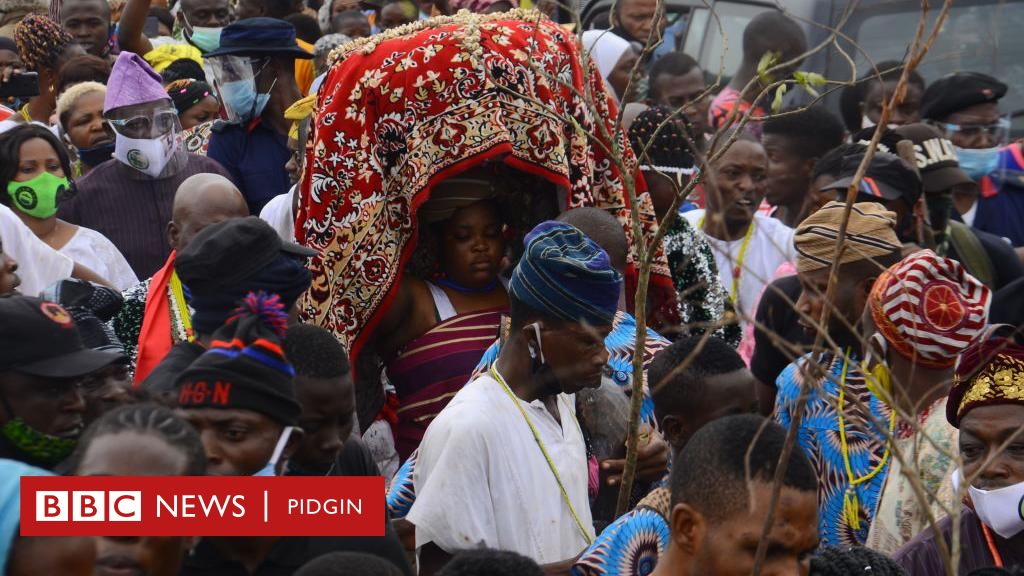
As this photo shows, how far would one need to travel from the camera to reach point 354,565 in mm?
3115

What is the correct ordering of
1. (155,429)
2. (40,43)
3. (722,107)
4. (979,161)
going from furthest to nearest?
(722,107) < (40,43) < (979,161) < (155,429)

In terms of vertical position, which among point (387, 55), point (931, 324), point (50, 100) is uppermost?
point (387, 55)

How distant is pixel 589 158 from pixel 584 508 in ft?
6.26

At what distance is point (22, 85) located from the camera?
9.14 m

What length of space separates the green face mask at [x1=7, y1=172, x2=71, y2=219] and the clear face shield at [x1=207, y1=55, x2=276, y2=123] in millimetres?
1389

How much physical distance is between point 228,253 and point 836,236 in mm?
2060

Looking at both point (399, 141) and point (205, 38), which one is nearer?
point (399, 141)

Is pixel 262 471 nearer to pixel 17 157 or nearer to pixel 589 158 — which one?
pixel 589 158

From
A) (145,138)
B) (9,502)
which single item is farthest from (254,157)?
(9,502)

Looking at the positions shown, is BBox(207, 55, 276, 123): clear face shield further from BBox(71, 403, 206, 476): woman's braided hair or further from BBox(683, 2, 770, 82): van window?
BBox(71, 403, 206, 476): woman's braided hair

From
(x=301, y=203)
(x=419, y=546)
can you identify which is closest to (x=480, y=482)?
(x=419, y=546)

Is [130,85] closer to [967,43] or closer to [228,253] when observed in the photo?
[228,253]

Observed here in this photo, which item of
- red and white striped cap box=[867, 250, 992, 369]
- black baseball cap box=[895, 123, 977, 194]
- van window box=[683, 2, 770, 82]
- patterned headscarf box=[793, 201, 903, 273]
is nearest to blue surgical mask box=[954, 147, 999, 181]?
black baseball cap box=[895, 123, 977, 194]

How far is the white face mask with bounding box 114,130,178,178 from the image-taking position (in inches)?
290
